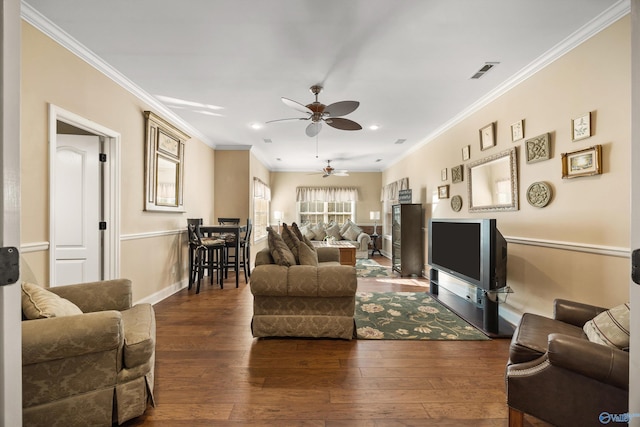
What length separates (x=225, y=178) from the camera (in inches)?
248

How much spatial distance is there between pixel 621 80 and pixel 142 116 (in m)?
4.73

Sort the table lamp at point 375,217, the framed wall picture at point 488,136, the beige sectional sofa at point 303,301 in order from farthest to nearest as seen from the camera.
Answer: the table lamp at point 375,217 → the framed wall picture at point 488,136 → the beige sectional sofa at point 303,301

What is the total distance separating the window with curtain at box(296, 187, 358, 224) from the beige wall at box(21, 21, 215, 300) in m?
4.10

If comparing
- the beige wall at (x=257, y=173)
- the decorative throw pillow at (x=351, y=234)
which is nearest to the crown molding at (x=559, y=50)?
the beige wall at (x=257, y=173)

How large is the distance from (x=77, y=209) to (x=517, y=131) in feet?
15.5

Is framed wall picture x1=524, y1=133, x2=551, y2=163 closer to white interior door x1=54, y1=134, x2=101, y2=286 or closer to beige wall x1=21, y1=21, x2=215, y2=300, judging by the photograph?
beige wall x1=21, y1=21, x2=215, y2=300

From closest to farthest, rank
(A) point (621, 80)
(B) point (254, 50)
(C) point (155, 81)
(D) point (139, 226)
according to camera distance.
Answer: (A) point (621, 80) < (B) point (254, 50) < (C) point (155, 81) < (D) point (139, 226)

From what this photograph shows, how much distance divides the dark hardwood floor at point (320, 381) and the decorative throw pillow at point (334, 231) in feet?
18.7

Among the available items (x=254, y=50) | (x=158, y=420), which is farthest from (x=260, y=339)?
(x=254, y=50)

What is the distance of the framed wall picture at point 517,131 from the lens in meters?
3.16

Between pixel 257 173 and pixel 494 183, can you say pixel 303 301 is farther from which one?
pixel 257 173

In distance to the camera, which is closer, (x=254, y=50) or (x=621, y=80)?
(x=621, y=80)

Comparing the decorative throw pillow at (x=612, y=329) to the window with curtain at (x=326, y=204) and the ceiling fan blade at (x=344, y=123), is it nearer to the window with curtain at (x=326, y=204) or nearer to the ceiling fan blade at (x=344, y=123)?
the ceiling fan blade at (x=344, y=123)

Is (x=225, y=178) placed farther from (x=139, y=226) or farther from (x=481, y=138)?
(x=481, y=138)
